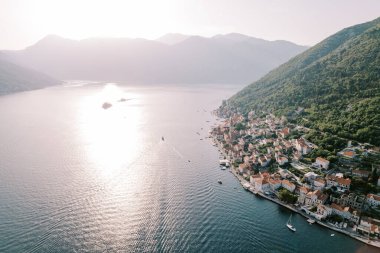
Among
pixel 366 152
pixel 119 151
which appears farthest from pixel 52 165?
pixel 366 152

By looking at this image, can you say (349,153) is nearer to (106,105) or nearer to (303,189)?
(303,189)

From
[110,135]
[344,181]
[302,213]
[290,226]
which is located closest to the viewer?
[290,226]

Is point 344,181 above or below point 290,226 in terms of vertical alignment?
above

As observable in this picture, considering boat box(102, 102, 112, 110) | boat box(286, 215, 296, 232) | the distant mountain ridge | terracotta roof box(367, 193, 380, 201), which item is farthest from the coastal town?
boat box(102, 102, 112, 110)

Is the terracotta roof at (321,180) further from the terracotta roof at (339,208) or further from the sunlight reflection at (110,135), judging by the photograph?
the sunlight reflection at (110,135)

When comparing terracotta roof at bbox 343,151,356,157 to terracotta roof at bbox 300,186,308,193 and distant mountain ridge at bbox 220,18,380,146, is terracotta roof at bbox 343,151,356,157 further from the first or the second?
terracotta roof at bbox 300,186,308,193

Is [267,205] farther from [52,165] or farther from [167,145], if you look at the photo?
[52,165]

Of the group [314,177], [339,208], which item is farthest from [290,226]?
[314,177]
